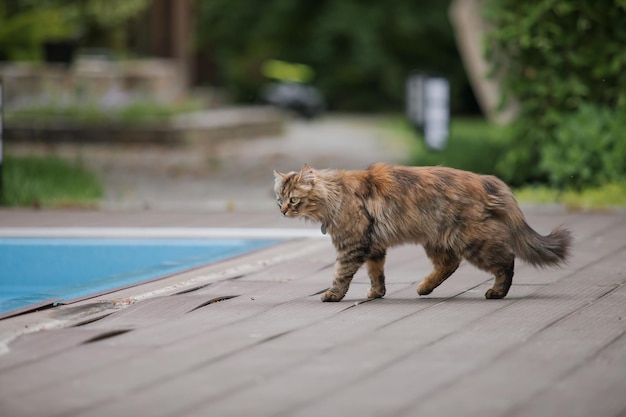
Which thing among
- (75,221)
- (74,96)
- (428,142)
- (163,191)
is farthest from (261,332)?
(74,96)

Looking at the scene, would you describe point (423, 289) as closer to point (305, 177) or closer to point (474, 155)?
point (305, 177)

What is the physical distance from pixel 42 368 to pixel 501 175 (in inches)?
356

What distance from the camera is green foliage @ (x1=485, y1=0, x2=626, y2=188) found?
1223 cm

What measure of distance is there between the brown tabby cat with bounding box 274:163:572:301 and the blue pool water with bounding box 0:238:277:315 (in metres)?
1.95

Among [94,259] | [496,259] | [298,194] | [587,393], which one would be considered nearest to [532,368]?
[587,393]

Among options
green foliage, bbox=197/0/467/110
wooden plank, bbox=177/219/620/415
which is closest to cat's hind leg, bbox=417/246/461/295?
wooden plank, bbox=177/219/620/415

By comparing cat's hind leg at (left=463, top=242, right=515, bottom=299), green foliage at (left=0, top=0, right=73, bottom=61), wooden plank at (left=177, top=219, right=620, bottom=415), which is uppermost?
green foliage at (left=0, top=0, right=73, bottom=61)

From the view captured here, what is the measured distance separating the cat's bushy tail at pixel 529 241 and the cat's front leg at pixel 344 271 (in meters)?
0.89

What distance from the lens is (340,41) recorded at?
28.2m

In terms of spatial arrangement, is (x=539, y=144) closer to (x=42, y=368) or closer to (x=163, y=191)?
(x=163, y=191)

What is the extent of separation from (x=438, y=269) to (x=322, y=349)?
177 centimetres

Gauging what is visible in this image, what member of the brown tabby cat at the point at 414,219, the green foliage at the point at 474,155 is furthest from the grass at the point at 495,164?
the brown tabby cat at the point at 414,219

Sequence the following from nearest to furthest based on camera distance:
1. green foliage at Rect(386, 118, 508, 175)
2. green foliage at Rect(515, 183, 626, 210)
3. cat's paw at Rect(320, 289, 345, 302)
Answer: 1. cat's paw at Rect(320, 289, 345, 302)
2. green foliage at Rect(515, 183, 626, 210)
3. green foliage at Rect(386, 118, 508, 175)

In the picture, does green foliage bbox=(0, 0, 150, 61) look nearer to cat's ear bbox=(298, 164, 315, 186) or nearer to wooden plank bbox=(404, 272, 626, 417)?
cat's ear bbox=(298, 164, 315, 186)
